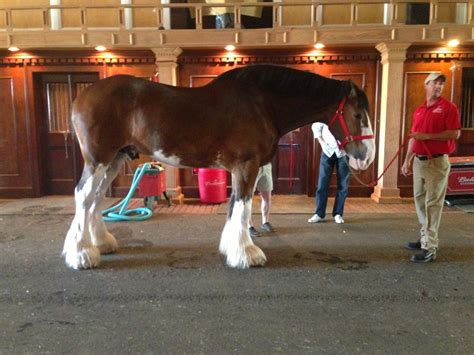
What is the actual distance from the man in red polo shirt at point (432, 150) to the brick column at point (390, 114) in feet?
9.81

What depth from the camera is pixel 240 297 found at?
9.47ft

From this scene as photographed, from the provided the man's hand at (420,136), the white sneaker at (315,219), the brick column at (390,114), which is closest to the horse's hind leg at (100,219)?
the white sneaker at (315,219)

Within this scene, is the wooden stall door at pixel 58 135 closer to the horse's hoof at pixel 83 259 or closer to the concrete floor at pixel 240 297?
the concrete floor at pixel 240 297

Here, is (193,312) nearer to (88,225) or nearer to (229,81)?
(88,225)

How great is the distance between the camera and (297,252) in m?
3.95

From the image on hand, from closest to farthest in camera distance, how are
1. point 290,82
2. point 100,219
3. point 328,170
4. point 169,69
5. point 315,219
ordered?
point 290,82, point 100,219, point 328,170, point 315,219, point 169,69

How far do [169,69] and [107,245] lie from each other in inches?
141

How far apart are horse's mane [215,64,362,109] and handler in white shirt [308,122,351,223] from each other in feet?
4.08

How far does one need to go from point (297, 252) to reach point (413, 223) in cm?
217

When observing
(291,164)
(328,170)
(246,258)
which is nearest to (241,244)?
(246,258)

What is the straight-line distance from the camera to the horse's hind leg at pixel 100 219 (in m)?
3.79

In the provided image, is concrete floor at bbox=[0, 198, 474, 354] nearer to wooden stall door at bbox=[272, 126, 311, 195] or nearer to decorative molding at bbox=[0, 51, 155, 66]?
wooden stall door at bbox=[272, 126, 311, 195]

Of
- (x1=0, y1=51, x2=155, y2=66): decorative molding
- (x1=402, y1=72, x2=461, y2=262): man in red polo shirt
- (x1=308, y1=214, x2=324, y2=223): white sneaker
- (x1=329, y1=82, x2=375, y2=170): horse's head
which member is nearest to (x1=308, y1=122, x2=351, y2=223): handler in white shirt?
(x1=308, y1=214, x2=324, y2=223): white sneaker

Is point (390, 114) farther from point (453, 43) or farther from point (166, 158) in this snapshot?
point (166, 158)
